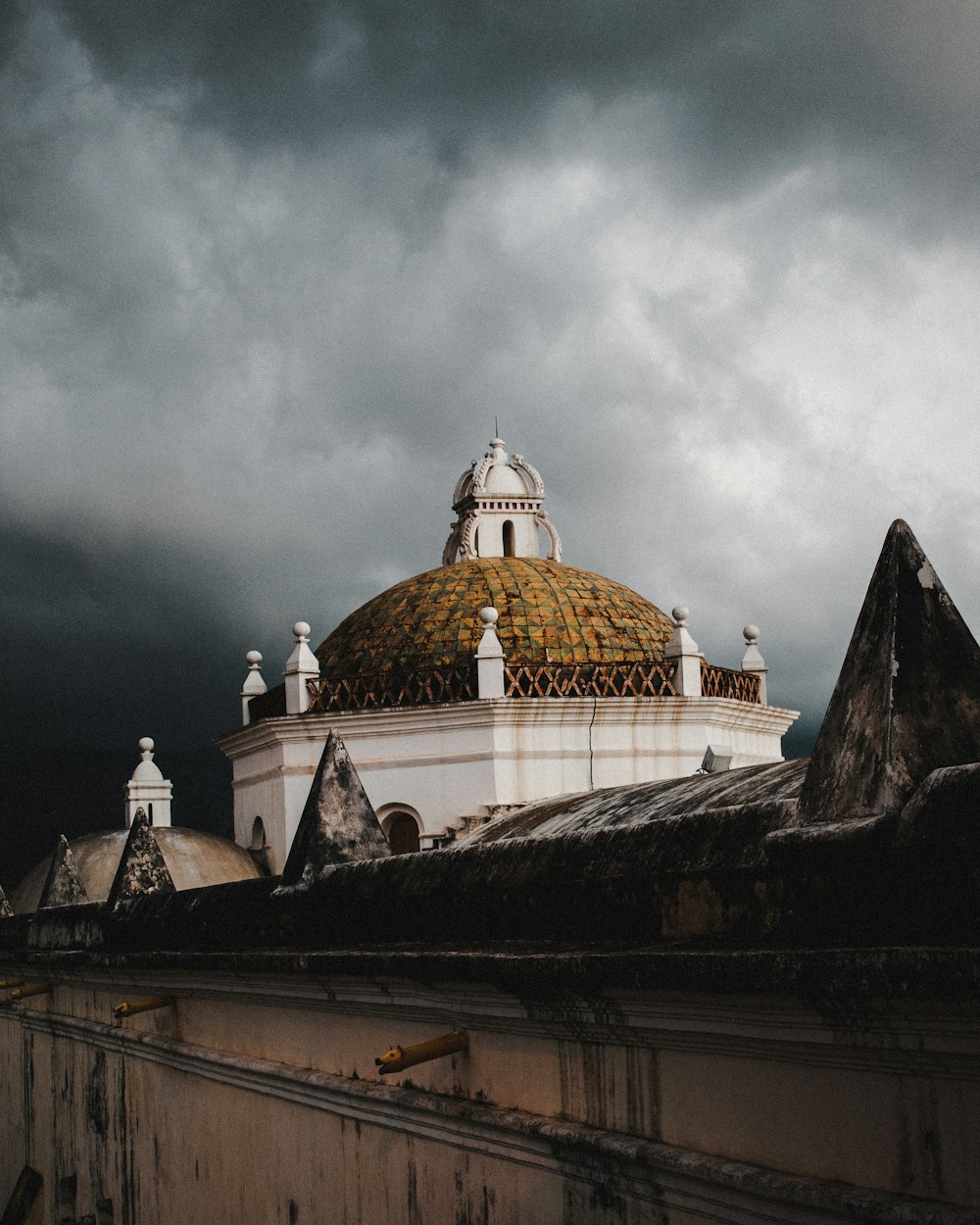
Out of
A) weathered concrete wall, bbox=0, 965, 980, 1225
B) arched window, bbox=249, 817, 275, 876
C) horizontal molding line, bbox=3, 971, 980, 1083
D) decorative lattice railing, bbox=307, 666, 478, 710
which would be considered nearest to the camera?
horizontal molding line, bbox=3, 971, 980, 1083

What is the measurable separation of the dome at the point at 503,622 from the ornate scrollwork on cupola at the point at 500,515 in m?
2.77

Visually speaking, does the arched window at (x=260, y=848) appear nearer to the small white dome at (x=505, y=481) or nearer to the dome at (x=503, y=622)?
the dome at (x=503, y=622)

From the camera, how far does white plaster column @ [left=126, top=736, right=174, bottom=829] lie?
36.6 metres

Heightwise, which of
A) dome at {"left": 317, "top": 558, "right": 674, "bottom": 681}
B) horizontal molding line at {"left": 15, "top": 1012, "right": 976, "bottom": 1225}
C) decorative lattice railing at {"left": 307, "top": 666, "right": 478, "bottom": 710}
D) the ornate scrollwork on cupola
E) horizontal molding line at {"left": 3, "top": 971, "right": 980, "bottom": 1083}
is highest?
the ornate scrollwork on cupola

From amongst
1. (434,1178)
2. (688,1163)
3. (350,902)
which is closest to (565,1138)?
(688,1163)

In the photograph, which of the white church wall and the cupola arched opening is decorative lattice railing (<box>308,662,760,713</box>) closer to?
the white church wall

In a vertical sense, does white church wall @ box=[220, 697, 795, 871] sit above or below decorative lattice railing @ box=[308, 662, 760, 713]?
below

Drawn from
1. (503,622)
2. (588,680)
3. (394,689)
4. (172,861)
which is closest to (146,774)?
(172,861)

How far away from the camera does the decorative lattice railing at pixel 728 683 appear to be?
101 feet

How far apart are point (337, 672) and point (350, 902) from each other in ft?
78.0

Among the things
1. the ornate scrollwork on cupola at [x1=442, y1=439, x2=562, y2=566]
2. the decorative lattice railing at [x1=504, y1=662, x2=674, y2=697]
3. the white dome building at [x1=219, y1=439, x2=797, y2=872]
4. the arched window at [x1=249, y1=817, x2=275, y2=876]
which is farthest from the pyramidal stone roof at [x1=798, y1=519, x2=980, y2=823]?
the ornate scrollwork on cupola at [x1=442, y1=439, x2=562, y2=566]

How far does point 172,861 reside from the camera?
29.6 meters

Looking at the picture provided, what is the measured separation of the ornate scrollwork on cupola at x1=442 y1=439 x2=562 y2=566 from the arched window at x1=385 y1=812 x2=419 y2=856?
7.44 m

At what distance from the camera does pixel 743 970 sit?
4.27 m
